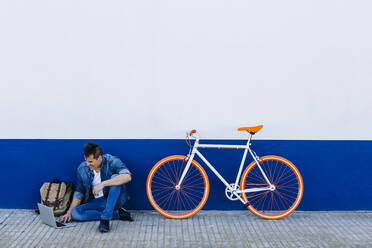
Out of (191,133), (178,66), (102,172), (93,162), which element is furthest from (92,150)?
(178,66)

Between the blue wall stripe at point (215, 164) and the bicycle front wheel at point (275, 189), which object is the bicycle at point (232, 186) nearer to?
the bicycle front wheel at point (275, 189)

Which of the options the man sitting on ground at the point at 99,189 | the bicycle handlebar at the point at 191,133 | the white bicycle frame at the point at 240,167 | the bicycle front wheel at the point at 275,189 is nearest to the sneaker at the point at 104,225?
the man sitting on ground at the point at 99,189

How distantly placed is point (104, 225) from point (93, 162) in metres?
0.80

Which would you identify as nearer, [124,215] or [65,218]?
[65,218]

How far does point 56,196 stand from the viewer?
5.90m

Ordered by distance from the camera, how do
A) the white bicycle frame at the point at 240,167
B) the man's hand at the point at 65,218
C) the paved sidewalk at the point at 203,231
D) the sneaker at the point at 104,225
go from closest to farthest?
the paved sidewalk at the point at 203,231, the sneaker at the point at 104,225, the man's hand at the point at 65,218, the white bicycle frame at the point at 240,167

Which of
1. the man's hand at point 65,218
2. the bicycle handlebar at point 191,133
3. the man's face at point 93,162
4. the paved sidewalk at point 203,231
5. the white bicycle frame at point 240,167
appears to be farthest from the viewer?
the white bicycle frame at point 240,167

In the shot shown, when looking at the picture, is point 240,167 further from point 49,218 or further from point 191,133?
point 49,218

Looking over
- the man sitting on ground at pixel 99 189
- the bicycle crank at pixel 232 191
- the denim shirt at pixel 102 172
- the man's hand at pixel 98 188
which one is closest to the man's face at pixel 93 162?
the man sitting on ground at pixel 99 189

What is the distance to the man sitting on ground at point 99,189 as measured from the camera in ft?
18.5

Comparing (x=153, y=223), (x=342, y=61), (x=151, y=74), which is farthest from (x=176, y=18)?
(x=153, y=223)

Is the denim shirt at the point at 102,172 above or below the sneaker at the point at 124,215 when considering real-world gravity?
above

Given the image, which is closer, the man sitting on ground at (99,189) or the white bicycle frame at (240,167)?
the man sitting on ground at (99,189)

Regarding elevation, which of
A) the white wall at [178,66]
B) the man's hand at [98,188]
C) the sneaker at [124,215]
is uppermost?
the white wall at [178,66]
